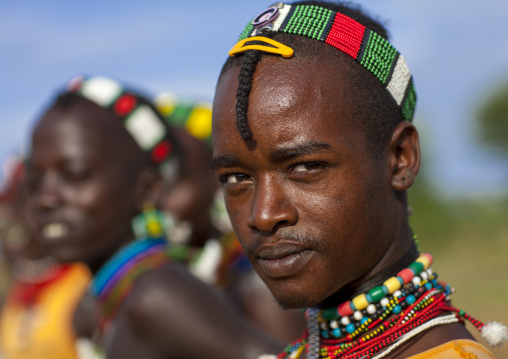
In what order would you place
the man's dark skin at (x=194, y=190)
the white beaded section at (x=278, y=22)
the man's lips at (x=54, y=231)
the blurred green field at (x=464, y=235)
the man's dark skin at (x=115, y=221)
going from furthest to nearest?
the blurred green field at (x=464, y=235)
the man's dark skin at (x=194, y=190)
the man's lips at (x=54, y=231)
the man's dark skin at (x=115, y=221)
the white beaded section at (x=278, y=22)

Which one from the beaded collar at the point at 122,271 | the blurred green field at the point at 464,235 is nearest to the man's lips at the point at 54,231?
the beaded collar at the point at 122,271

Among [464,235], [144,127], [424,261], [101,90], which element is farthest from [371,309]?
[464,235]

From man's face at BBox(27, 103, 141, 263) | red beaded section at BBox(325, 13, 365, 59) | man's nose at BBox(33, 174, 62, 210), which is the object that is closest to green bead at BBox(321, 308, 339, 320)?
red beaded section at BBox(325, 13, 365, 59)

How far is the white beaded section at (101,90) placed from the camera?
4227 mm

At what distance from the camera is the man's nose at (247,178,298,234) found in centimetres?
200

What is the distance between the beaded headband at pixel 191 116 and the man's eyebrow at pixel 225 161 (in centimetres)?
372

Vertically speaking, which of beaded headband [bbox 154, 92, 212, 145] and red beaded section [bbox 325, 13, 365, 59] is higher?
red beaded section [bbox 325, 13, 365, 59]

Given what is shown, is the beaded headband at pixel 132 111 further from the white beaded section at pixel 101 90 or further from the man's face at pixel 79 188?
the man's face at pixel 79 188

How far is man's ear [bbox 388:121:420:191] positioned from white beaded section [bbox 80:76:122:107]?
2463mm

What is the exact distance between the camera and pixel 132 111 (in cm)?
425

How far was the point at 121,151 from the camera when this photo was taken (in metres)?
4.11

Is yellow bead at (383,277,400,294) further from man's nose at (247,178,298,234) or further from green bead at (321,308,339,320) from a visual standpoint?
man's nose at (247,178,298,234)

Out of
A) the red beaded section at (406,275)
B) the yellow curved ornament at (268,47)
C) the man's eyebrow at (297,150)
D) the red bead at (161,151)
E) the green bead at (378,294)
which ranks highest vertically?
the yellow curved ornament at (268,47)

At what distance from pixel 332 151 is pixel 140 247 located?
2209 millimetres
